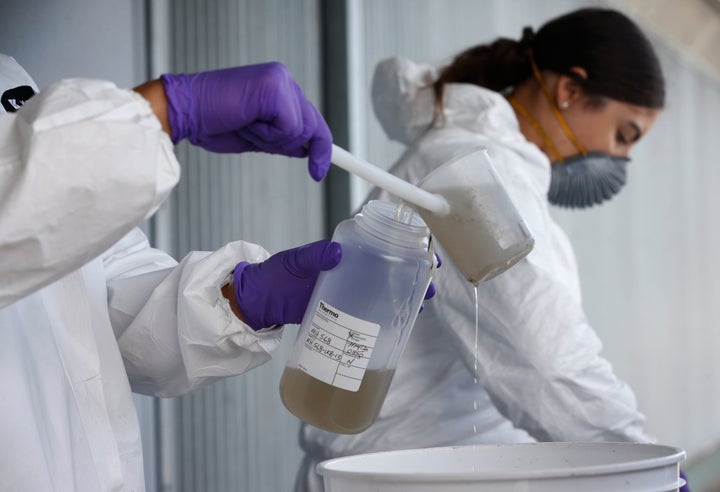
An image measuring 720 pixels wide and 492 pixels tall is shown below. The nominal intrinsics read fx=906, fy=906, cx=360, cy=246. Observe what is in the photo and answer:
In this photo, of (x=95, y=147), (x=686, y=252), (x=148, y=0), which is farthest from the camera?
(x=686, y=252)

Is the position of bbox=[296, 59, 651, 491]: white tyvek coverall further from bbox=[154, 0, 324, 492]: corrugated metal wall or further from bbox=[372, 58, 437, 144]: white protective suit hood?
bbox=[154, 0, 324, 492]: corrugated metal wall

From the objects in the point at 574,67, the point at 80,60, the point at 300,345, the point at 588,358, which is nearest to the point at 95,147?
the point at 300,345

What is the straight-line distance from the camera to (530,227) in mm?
1488

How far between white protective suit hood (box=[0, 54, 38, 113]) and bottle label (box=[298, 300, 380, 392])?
48 centimetres

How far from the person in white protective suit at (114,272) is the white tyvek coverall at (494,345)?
0.42 metres

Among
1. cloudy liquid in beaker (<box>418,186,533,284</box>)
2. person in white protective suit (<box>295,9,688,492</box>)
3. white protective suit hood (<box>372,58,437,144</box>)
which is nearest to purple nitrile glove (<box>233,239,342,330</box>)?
cloudy liquid in beaker (<box>418,186,533,284</box>)

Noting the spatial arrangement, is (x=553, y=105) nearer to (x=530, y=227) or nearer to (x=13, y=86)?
(x=530, y=227)

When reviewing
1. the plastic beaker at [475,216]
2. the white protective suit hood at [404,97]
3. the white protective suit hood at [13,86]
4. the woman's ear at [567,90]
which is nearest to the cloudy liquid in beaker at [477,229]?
the plastic beaker at [475,216]

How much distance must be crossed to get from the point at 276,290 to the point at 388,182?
25cm

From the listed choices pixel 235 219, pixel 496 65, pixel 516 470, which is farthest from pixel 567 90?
pixel 516 470

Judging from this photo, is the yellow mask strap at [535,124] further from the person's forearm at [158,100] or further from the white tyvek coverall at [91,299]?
the person's forearm at [158,100]

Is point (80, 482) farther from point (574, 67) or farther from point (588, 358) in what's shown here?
point (574, 67)

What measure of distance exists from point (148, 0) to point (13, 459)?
140cm

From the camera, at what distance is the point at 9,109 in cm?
112
